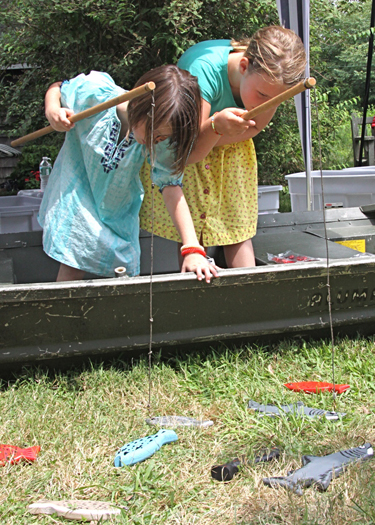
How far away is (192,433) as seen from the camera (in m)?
2.13

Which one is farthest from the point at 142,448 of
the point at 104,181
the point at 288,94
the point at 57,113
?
the point at 57,113

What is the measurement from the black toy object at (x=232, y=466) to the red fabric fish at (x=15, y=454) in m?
0.63

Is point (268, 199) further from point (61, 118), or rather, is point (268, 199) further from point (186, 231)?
point (61, 118)

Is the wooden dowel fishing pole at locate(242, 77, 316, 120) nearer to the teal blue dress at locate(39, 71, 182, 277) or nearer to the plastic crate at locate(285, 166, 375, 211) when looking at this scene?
the teal blue dress at locate(39, 71, 182, 277)

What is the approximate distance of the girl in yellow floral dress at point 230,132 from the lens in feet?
7.81

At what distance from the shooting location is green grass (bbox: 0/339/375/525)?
1.70m

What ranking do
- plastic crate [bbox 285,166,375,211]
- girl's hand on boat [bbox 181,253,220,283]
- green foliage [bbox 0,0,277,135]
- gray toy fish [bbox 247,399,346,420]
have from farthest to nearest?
green foliage [bbox 0,0,277,135], plastic crate [bbox 285,166,375,211], girl's hand on boat [bbox 181,253,220,283], gray toy fish [bbox 247,399,346,420]

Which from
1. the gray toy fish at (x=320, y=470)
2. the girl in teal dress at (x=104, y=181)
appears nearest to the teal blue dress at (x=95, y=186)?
the girl in teal dress at (x=104, y=181)

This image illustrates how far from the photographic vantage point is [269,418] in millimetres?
Result: 2199

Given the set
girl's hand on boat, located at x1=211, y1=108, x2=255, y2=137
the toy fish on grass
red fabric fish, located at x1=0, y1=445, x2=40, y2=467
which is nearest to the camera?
the toy fish on grass

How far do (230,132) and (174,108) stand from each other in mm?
264

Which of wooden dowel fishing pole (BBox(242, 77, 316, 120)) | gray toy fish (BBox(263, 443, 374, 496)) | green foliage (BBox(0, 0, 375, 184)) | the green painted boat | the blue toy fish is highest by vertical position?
green foliage (BBox(0, 0, 375, 184))

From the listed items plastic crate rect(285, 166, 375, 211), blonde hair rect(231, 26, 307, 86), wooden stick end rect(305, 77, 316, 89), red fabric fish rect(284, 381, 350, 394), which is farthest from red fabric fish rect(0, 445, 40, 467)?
plastic crate rect(285, 166, 375, 211)

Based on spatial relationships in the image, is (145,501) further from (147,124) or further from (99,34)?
(99,34)
